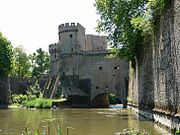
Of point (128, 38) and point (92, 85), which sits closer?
point (128, 38)

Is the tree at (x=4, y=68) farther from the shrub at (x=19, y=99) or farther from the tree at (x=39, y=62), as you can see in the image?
the tree at (x=39, y=62)

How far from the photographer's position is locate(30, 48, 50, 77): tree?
7912cm

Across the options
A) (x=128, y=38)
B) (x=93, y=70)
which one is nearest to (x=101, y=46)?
(x=93, y=70)

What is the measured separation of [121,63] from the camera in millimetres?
47188

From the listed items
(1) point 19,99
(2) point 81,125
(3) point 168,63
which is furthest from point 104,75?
(3) point 168,63

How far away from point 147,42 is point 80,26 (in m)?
31.1

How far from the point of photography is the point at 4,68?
154 feet

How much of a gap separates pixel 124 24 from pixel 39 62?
55.4 metres

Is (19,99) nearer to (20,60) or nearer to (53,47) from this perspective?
(53,47)

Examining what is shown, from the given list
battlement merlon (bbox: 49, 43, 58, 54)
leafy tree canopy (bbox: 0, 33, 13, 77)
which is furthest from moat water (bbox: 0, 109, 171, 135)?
battlement merlon (bbox: 49, 43, 58, 54)

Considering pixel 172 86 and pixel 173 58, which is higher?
pixel 173 58

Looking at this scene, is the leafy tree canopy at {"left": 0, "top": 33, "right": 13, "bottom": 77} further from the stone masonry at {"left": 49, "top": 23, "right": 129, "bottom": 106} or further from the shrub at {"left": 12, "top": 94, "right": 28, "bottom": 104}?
the stone masonry at {"left": 49, "top": 23, "right": 129, "bottom": 106}

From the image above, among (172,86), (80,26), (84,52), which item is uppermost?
(80,26)

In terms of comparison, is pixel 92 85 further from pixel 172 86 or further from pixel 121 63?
pixel 172 86
